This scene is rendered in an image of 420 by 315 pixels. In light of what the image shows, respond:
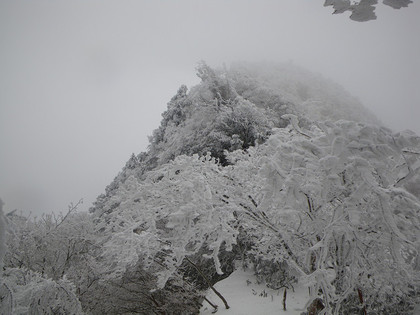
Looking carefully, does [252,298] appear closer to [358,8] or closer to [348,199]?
[348,199]

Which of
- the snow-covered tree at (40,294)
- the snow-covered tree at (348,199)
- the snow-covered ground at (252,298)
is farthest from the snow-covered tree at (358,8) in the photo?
the snow-covered ground at (252,298)

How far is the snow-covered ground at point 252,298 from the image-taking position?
6750 millimetres

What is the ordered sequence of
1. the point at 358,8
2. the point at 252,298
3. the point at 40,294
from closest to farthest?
the point at 358,8, the point at 40,294, the point at 252,298

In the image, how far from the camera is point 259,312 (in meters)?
6.67

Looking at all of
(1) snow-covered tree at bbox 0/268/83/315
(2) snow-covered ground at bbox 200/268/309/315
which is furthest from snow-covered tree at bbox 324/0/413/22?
(2) snow-covered ground at bbox 200/268/309/315

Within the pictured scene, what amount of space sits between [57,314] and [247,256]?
625 centimetres

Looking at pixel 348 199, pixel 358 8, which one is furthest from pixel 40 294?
pixel 358 8

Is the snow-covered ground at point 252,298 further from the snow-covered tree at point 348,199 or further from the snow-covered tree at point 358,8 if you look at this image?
the snow-covered tree at point 358,8

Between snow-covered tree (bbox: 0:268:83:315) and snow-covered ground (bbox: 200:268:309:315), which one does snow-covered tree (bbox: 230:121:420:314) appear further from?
snow-covered tree (bbox: 0:268:83:315)

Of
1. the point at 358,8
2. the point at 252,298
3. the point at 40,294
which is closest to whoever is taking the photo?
the point at 358,8

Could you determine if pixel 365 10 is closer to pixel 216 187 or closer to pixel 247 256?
pixel 216 187

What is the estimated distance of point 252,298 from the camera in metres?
7.55

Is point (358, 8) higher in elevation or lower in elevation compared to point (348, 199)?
higher

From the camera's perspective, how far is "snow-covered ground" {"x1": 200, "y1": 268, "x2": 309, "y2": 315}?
6.75 metres
